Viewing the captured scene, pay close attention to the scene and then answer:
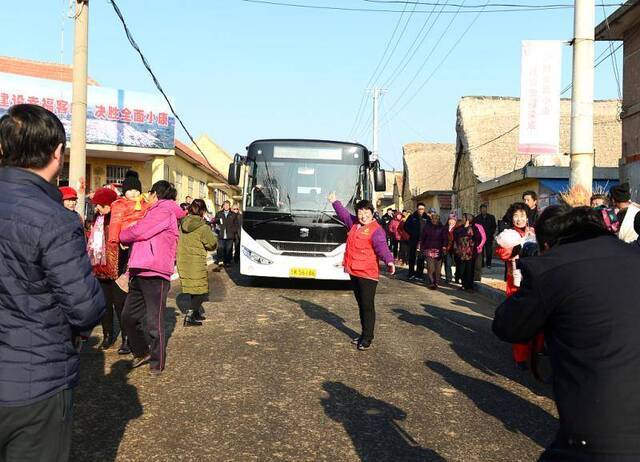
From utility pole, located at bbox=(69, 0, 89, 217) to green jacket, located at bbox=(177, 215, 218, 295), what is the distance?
3268 millimetres

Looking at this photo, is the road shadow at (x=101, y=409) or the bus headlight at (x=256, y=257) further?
the bus headlight at (x=256, y=257)

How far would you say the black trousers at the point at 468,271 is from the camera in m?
13.0

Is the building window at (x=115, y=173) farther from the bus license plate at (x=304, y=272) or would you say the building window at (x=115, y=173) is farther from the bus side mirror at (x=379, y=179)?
the bus side mirror at (x=379, y=179)

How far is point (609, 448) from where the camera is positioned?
1.86 metres

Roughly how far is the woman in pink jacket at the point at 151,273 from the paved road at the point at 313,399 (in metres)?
0.28

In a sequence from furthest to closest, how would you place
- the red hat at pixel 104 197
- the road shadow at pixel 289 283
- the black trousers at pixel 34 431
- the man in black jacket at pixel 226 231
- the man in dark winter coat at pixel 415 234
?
the man in black jacket at pixel 226 231, the man in dark winter coat at pixel 415 234, the road shadow at pixel 289 283, the red hat at pixel 104 197, the black trousers at pixel 34 431

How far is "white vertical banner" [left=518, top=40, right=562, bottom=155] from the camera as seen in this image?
Result: 10734 mm

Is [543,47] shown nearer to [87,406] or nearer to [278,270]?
[278,270]

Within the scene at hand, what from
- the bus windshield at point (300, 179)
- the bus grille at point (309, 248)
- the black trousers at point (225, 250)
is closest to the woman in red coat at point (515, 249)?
the bus grille at point (309, 248)

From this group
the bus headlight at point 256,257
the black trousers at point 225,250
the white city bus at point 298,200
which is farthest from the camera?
the black trousers at point 225,250

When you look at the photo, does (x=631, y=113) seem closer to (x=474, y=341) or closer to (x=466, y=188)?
(x=474, y=341)

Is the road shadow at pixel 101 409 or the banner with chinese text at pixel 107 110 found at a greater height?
the banner with chinese text at pixel 107 110

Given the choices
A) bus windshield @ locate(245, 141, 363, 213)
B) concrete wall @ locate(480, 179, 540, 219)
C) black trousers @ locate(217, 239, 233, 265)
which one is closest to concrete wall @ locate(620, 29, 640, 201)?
concrete wall @ locate(480, 179, 540, 219)

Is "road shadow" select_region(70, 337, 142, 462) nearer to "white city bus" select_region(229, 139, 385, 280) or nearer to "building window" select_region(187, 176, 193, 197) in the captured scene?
"white city bus" select_region(229, 139, 385, 280)
